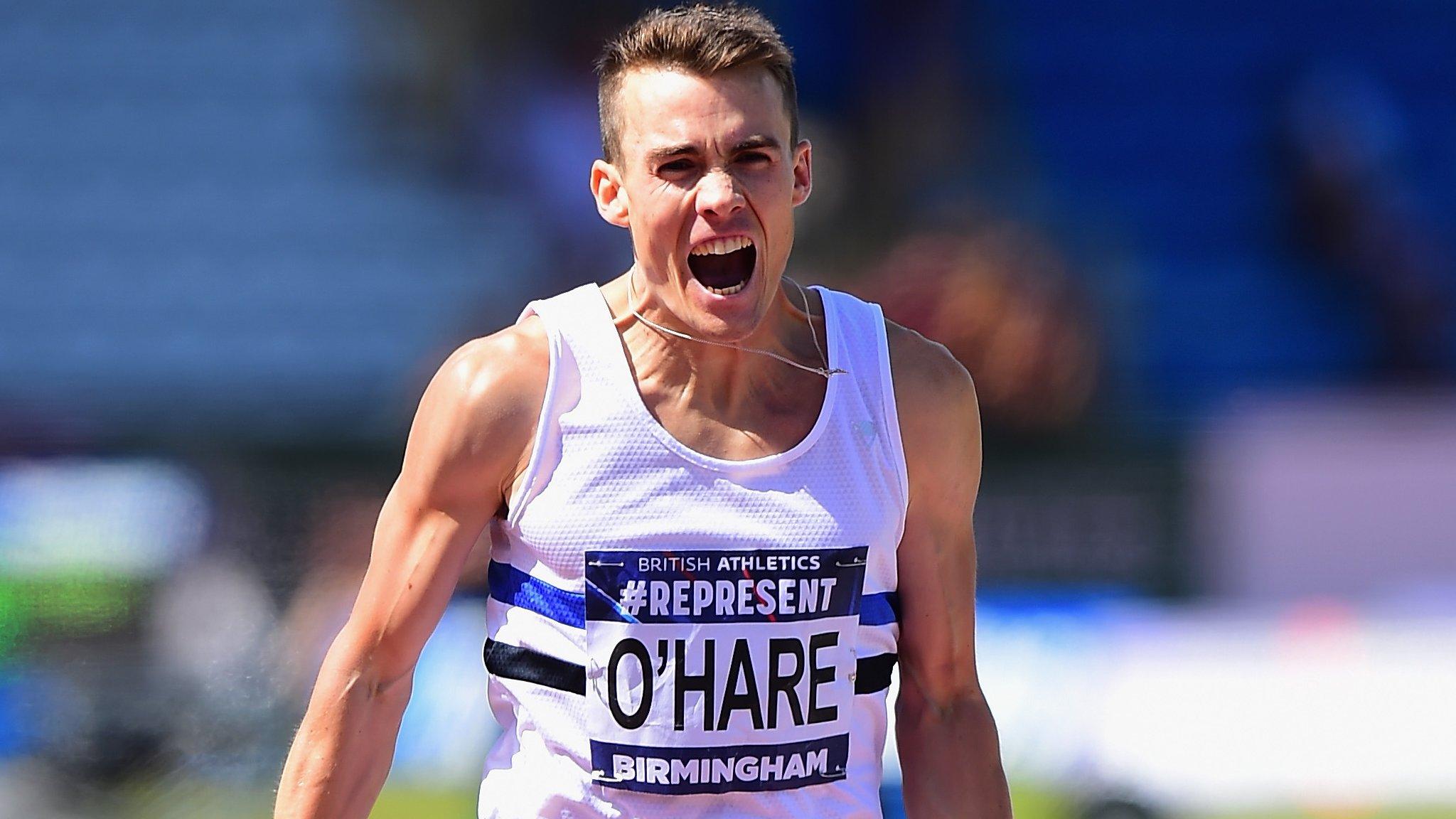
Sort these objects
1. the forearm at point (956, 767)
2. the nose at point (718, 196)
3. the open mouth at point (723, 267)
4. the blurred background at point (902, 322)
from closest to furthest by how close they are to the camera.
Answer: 1. the nose at point (718, 196)
2. the open mouth at point (723, 267)
3. the forearm at point (956, 767)
4. the blurred background at point (902, 322)

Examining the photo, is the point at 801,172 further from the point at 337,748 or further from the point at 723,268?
the point at 337,748

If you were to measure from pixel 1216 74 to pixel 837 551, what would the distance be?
7.91 meters

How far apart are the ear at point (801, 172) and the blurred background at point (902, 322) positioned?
108 inches

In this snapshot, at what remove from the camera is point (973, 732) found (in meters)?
2.88

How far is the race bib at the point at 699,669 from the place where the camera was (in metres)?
2.66

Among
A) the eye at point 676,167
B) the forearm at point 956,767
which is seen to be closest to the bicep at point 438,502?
the eye at point 676,167

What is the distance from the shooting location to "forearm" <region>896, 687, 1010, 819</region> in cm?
287

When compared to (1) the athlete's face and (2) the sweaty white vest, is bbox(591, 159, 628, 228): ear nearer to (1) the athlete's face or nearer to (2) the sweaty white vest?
(1) the athlete's face

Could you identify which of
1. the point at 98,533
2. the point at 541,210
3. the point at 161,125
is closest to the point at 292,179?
the point at 161,125

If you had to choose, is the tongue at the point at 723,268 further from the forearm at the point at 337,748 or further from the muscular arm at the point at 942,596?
the forearm at the point at 337,748

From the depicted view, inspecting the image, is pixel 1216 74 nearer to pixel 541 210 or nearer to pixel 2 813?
pixel 541 210

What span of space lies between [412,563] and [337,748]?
11.3 inches

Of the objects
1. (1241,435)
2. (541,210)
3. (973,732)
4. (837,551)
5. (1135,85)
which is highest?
(1135,85)

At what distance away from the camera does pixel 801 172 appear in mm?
2807
